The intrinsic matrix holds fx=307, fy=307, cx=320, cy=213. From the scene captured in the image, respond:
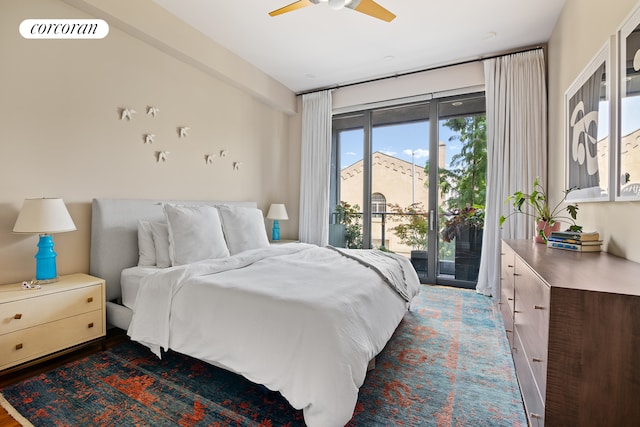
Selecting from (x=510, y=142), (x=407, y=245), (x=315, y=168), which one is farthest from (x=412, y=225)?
(x=315, y=168)

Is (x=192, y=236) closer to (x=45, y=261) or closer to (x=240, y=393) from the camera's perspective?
(x=45, y=261)

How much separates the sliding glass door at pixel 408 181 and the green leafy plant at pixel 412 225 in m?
0.01

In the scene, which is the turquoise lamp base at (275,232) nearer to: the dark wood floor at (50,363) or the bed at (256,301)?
the bed at (256,301)

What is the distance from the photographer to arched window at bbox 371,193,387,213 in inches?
185

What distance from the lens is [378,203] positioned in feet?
15.5

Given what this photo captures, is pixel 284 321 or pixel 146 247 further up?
pixel 146 247

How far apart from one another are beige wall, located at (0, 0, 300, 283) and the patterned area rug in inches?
36.7

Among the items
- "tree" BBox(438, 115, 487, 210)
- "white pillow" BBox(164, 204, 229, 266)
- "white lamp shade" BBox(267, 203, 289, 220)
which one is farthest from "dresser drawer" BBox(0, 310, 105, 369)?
"tree" BBox(438, 115, 487, 210)

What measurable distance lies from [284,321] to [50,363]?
1.81 m

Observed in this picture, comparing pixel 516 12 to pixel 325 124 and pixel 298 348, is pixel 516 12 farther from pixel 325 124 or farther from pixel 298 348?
pixel 298 348

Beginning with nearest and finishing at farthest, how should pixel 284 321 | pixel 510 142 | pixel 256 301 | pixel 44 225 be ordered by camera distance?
pixel 284 321, pixel 256 301, pixel 44 225, pixel 510 142

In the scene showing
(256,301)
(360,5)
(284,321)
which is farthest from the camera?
(360,5)

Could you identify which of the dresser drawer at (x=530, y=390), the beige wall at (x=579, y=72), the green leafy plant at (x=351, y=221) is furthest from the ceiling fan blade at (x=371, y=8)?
the green leafy plant at (x=351, y=221)

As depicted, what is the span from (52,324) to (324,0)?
2.89 metres
